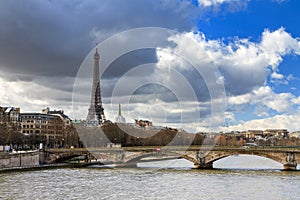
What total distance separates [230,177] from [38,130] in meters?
67.9

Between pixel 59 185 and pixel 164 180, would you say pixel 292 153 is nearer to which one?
pixel 164 180

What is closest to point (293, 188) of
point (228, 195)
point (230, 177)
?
point (228, 195)

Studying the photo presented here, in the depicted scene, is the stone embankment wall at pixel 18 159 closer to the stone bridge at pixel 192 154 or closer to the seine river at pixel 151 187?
the stone bridge at pixel 192 154

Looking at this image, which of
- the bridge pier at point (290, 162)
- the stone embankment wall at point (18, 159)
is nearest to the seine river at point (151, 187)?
the stone embankment wall at point (18, 159)

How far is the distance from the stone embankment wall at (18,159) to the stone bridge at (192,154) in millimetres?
2207

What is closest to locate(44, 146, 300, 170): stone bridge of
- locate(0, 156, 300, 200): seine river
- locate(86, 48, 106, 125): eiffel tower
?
locate(0, 156, 300, 200): seine river

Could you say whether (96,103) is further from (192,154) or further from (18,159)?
(18,159)

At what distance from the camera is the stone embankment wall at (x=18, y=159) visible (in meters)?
38.1

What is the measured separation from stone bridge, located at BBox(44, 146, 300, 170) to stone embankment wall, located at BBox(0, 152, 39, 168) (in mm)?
2207

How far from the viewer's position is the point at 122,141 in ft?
243

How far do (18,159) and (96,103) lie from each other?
60309 mm

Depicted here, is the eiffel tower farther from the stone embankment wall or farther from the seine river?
the seine river

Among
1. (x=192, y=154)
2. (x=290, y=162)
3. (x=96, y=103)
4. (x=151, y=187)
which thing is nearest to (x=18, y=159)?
(x=192, y=154)

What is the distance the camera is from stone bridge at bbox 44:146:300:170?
39.1 metres
